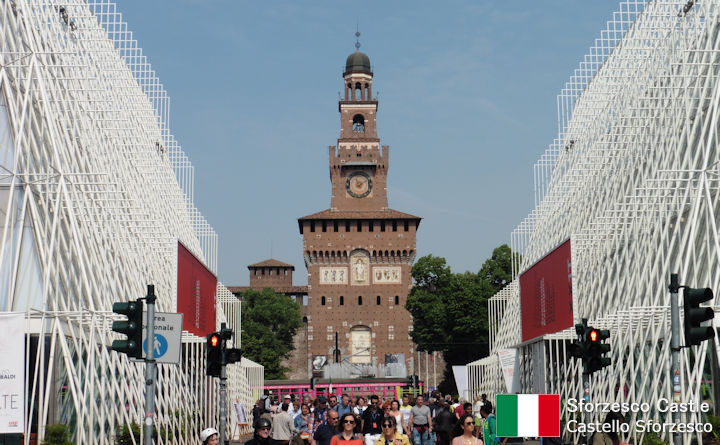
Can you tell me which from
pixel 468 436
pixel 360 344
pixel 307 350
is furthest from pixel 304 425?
pixel 307 350

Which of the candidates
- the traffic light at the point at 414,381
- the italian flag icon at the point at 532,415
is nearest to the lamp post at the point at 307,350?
the traffic light at the point at 414,381

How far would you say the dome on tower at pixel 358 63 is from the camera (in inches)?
4537

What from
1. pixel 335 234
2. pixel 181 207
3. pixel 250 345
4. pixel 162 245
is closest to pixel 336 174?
pixel 335 234

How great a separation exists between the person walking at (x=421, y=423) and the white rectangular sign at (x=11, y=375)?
9.35 meters

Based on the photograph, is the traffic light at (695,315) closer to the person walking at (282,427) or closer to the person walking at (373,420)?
the person walking at (373,420)

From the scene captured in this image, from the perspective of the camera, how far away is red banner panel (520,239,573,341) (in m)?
32.7

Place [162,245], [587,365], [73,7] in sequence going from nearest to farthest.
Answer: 1. [587,365]
2. [73,7]
3. [162,245]

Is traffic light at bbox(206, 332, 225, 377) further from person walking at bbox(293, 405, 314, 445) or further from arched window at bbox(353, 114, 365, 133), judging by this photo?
arched window at bbox(353, 114, 365, 133)

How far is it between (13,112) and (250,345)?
3128 inches

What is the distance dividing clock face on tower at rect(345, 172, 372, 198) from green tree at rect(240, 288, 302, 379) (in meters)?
14.6

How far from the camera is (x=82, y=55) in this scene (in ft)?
106

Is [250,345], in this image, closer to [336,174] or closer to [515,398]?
[336,174]

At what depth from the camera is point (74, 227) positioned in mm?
26344

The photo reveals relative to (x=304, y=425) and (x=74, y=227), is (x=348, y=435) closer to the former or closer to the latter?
(x=304, y=425)
